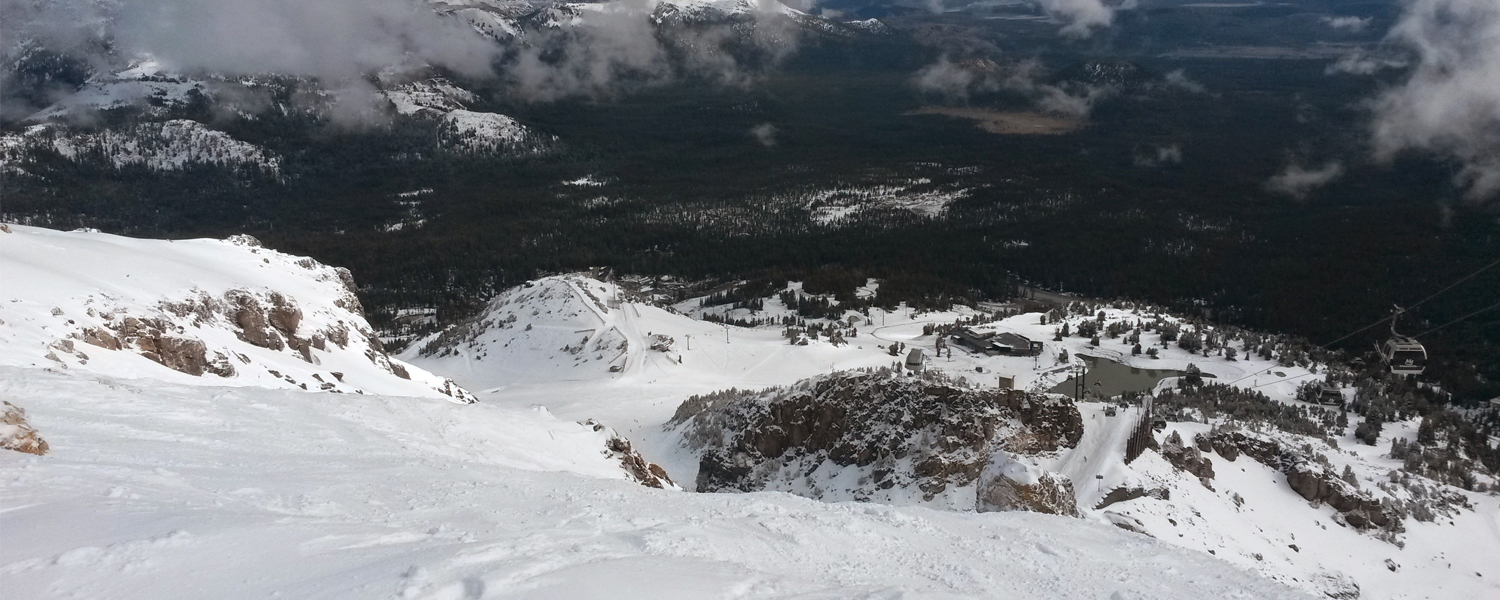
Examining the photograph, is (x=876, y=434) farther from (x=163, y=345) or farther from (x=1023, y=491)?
(x=163, y=345)

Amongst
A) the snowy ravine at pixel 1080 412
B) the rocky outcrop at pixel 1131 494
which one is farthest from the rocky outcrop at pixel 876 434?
the rocky outcrop at pixel 1131 494

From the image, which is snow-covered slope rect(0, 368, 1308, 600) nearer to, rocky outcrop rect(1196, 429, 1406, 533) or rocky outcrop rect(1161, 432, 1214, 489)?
rocky outcrop rect(1161, 432, 1214, 489)

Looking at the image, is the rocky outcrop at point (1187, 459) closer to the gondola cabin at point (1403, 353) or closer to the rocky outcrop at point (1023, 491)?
the rocky outcrop at point (1023, 491)

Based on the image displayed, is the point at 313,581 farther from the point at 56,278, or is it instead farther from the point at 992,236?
the point at 992,236

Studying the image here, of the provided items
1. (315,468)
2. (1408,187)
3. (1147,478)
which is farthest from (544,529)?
(1408,187)

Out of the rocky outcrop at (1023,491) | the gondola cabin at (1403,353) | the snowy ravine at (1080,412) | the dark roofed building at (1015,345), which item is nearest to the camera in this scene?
the rocky outcrop at (1023,491)

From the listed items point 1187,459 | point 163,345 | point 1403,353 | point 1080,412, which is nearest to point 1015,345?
point 1080,412
